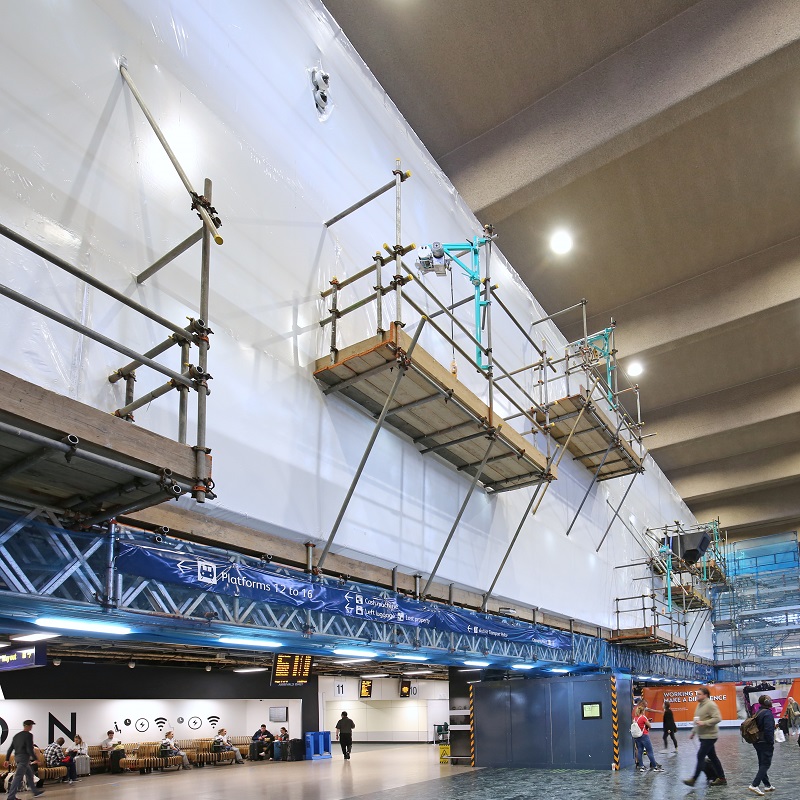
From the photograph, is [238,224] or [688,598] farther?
[688,598]

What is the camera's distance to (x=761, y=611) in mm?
34188

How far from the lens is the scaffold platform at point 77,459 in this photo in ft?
15.0

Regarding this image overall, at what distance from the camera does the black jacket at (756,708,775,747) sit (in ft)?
38.8

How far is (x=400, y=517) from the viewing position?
1053 cm

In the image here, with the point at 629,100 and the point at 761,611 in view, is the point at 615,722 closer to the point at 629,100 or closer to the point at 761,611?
the point at 629,100

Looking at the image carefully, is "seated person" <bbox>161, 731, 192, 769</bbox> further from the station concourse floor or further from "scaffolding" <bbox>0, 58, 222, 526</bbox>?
"scaffolding" <bbox>0, 58, 222, 526</bbox>

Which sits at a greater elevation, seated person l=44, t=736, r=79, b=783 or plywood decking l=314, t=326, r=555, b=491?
plywood decking l=314, t=326, r=555, b=491

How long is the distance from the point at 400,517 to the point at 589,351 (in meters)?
8.55

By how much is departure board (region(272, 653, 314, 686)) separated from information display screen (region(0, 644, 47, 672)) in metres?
3.24

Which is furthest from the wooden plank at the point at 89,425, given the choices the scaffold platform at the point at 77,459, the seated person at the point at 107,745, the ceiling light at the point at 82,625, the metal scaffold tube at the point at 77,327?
the seated person at the point at 107,745

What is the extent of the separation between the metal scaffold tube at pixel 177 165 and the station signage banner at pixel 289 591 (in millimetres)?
2814

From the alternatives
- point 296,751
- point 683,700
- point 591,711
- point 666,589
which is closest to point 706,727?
point 591,711

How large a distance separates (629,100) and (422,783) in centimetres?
1405

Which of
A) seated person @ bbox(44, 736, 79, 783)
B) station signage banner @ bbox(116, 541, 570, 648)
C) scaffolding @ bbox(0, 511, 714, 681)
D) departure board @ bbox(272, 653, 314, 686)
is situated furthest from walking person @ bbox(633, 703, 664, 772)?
seated person @ bbox(44, 736, 79, 783)
